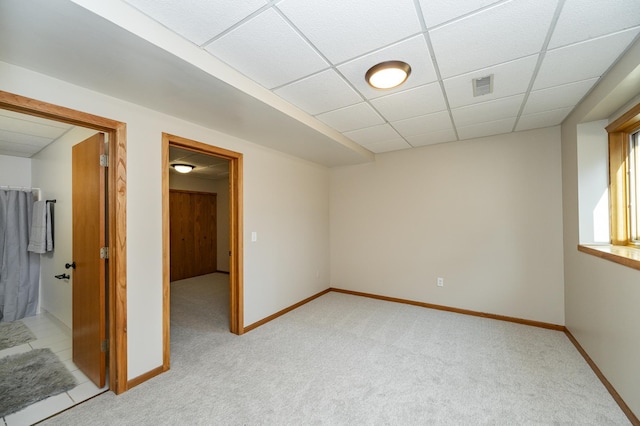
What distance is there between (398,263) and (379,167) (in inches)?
63.9

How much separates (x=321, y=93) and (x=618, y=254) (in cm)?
264

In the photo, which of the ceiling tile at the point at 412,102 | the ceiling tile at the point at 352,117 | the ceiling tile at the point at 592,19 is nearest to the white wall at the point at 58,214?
the ceiling tile at the point at 352,117

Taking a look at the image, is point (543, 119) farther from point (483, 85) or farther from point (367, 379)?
point (367, 379)

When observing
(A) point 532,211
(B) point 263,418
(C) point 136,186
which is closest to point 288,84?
(C) point 136,186

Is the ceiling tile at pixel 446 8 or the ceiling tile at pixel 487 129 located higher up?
the ceiling tile at pixel 446 8

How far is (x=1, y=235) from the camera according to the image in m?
3.56

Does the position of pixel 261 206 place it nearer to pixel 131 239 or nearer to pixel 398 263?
pixel 131 239

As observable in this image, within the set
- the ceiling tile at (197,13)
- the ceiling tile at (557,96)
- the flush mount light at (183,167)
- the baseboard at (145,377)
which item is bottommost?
the baseboard at (145,377)

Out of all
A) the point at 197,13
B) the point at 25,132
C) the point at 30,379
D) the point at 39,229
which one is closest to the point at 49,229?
the point at 39,229

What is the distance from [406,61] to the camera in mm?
1809

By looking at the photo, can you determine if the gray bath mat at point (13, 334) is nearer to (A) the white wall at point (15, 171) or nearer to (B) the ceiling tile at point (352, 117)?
(A) the white wall at point (15, 171)

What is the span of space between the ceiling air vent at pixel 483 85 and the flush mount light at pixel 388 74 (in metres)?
0.63

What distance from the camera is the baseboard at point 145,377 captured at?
6.88 feet

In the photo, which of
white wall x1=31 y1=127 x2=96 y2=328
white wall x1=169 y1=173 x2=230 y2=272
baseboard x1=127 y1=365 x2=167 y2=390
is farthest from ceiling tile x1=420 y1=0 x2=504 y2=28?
white wall x1=169 y1=173 x2=230 y2=272
